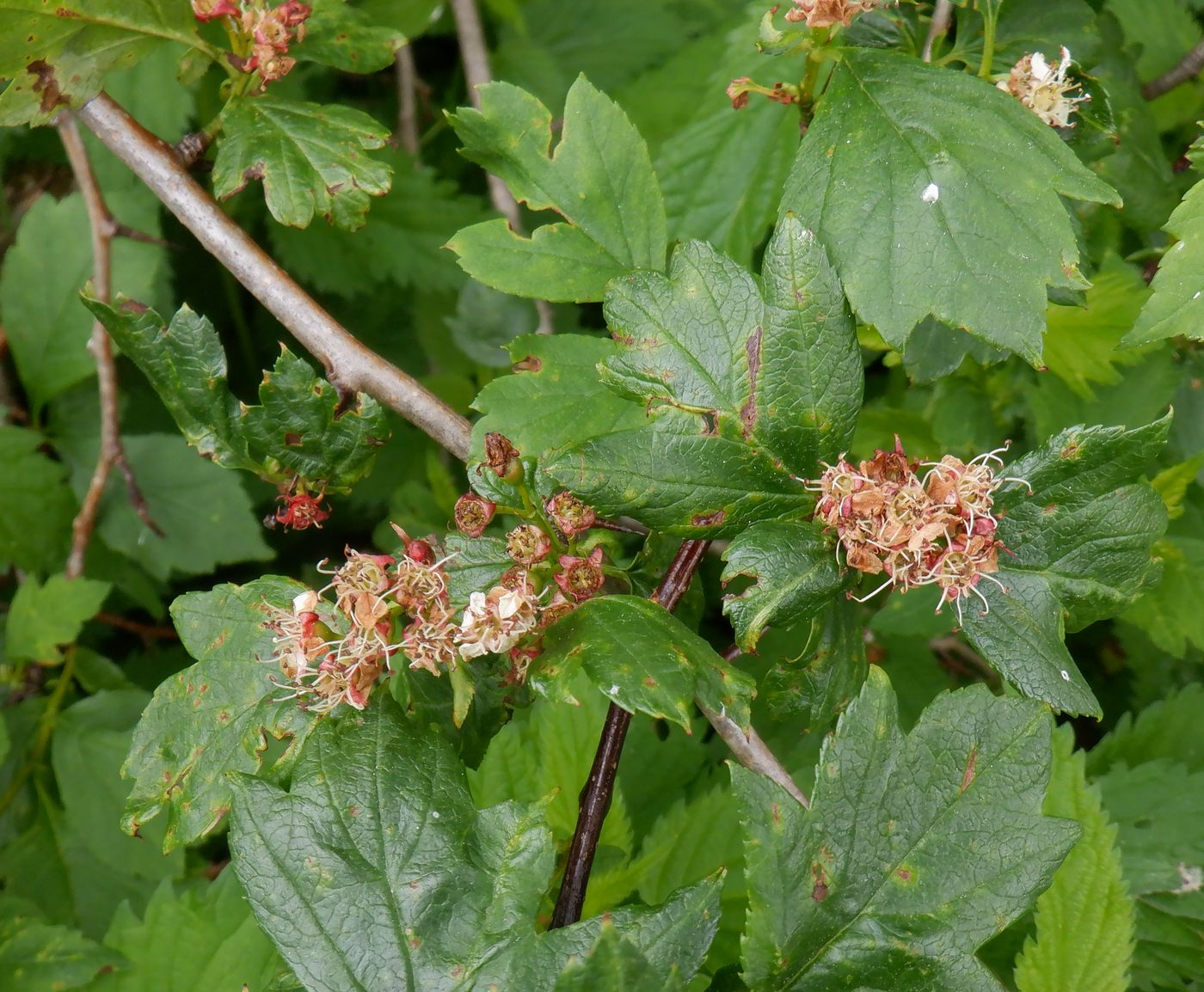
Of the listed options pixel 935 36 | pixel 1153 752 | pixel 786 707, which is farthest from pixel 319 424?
pixel 1153 752

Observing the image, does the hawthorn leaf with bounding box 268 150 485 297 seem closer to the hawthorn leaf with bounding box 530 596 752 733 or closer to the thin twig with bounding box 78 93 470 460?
the thin twig with bounding box 78 93 470 460

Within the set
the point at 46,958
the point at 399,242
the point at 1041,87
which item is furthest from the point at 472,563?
the point at 399,242

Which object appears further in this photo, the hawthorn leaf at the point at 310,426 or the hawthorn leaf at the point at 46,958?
the hawthorn leaf at the point at 46,958

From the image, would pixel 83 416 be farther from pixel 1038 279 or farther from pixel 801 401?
pixel 1038 279

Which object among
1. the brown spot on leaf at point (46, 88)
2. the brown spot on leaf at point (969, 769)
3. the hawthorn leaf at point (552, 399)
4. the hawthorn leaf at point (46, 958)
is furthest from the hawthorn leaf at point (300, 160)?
the hawthorn leaf at point (46, 958)

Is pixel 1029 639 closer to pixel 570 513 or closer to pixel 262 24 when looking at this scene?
pixel 570 513

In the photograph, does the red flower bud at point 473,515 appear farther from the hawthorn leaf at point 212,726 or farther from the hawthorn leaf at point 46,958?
the hawthorn leaf at point 46,958
